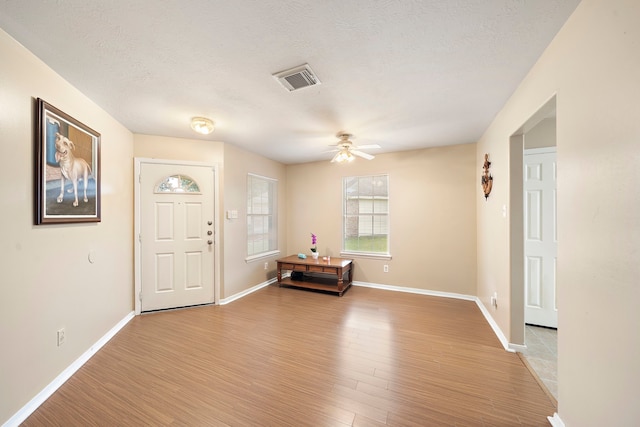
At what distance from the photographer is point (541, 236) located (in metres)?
2.74

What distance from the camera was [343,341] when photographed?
241 cm

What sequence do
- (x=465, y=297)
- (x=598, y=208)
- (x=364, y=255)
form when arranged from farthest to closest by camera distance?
(x=364, y=255)
(x=465, y=297)
(x=598, y=208)

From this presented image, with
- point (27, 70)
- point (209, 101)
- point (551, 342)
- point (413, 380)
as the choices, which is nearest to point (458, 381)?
point (413, 380)

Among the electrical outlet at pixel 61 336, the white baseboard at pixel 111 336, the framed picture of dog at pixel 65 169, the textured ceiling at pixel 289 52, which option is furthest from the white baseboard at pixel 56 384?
the textured ceiling at pixel 289 52

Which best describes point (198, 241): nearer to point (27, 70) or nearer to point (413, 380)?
point (27, 70)

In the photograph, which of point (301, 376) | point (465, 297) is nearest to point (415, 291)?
point (465, 297)

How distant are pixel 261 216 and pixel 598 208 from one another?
414 cm

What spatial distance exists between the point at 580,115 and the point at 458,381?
198 cm

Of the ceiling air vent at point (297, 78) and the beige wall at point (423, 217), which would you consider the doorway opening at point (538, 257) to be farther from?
the ceiling air vent at point (297, 78)

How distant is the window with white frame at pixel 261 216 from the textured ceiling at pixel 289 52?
175cm

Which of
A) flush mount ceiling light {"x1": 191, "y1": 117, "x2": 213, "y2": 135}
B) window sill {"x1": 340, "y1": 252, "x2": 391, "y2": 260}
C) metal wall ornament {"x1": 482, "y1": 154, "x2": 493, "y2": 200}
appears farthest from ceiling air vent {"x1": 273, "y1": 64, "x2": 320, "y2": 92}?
window sill {"x1": 340, "y1": 252, "x2": 391, "y2": 260}

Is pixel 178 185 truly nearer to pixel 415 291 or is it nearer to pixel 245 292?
pixel 245 292

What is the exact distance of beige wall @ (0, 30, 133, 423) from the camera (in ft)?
4.70

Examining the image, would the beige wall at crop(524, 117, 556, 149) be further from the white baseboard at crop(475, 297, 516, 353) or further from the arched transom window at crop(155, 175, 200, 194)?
the arched transom window at crop(155, 175, 200, 194)
